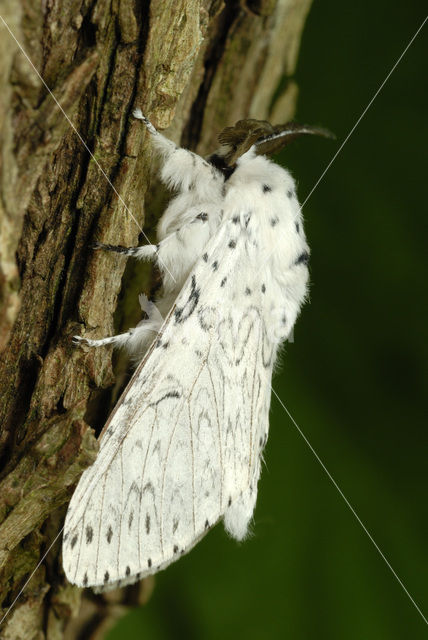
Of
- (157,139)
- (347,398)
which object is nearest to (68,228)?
(157,139)

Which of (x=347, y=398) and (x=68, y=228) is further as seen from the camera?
(x=347, y=398)

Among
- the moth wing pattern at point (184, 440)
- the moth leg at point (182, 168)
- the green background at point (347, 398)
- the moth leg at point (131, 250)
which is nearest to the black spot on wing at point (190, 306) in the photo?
the moth wing pattern at point (184, 440)

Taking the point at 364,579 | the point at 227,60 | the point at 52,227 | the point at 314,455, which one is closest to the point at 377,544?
the point at 364,579

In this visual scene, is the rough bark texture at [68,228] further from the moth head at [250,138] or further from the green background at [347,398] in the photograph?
the green background at [347,398]

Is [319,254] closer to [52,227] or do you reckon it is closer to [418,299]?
[418,299]

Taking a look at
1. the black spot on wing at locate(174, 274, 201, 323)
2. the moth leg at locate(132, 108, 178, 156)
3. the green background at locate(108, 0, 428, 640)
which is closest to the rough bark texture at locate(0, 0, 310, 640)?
the moth leg at locate(132, 108, 178, 156)

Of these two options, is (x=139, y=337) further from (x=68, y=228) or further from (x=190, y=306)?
(x=68, y=228)
